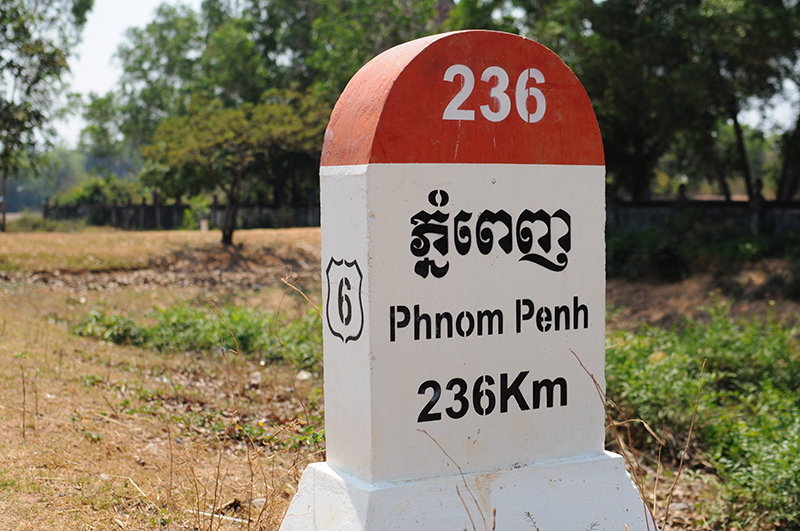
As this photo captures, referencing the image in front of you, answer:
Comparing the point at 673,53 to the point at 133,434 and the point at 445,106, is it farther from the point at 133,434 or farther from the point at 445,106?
the point at 445,106

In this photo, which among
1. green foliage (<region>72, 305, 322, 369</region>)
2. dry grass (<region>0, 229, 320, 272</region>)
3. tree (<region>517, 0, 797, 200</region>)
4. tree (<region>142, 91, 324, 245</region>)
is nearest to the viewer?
green foliage (<region>72, 305, 322, 369</region>)

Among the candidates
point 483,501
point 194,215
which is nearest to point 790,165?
point 483,501

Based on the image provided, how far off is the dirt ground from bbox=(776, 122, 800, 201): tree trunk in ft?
17.6

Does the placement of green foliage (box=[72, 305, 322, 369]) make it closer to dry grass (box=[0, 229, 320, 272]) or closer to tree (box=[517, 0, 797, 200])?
dry grass (box=[0, 229, 320, 272])

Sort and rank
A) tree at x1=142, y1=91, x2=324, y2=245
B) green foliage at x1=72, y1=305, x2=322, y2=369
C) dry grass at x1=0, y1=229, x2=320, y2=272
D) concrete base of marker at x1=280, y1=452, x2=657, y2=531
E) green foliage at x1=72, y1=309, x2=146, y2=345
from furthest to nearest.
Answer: tree at x1=142, y1=91, x2=324, y2=245 < dry grass at x1=0, y1=229, x2=320, y2=272 < green foliage at x1=72, y1=309, x2=146, y2=345 < green foliage at x1=72, y1=305, x2=322, y2=369 < concrete base of marker at x1=280, y1=452, x2=657, y2=531

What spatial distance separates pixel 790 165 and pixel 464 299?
17997mm

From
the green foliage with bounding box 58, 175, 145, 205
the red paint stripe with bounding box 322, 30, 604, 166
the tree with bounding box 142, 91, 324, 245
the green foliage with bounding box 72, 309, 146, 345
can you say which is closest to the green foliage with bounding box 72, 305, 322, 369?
the green foliage with bounding box 72, 309, 146, 345

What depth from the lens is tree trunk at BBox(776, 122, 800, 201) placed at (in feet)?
56.9

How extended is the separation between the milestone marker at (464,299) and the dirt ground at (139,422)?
0.59 meters

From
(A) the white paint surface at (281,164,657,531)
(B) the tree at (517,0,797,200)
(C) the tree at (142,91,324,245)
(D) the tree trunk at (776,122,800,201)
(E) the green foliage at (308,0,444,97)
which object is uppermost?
(E) the green foliage at (308,0,444,97)

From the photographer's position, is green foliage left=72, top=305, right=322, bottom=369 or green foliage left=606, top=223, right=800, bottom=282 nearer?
green foliage left=72, top=305, right=322, bottom=369

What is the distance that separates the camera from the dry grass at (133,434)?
3723mm

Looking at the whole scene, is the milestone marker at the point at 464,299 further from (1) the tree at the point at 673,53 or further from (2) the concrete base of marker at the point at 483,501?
(1) the tree at the point at 673,53

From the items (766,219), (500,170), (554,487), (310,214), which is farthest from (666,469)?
(310,214)
